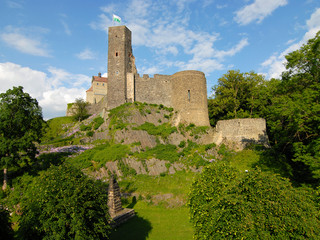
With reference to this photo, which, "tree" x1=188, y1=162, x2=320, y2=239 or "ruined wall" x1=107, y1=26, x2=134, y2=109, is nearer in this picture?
"tree" x1=188, y1=162, x2=320, y2=239

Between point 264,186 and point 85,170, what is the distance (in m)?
15.4

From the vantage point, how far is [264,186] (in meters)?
6.81

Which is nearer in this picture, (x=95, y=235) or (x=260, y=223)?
(x=260, y=223)

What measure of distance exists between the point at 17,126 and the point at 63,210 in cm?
1217

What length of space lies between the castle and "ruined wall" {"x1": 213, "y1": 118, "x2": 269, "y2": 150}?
379cm

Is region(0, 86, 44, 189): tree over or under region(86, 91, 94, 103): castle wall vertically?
under

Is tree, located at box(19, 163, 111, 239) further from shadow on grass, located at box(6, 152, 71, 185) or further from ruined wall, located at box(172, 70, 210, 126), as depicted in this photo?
ruined wall, located at box(172, 70, 210, 126)

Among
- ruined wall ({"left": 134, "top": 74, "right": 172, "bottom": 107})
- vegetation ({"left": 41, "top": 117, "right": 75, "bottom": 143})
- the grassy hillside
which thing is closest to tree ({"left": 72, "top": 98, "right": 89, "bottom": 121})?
vegetation ({"left": 41, "top": 117, "right": 75, "bottom": 143})

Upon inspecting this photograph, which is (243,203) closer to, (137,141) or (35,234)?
(35,234)

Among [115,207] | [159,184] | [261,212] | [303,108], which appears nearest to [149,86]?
[159,184]

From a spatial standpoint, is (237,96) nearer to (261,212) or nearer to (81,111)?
(261,212)

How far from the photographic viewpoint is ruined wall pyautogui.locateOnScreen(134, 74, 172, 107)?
28453 mm

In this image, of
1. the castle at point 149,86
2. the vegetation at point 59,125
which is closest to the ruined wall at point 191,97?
the castle at point 149,86

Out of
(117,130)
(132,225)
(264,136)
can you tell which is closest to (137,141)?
(117,130)
